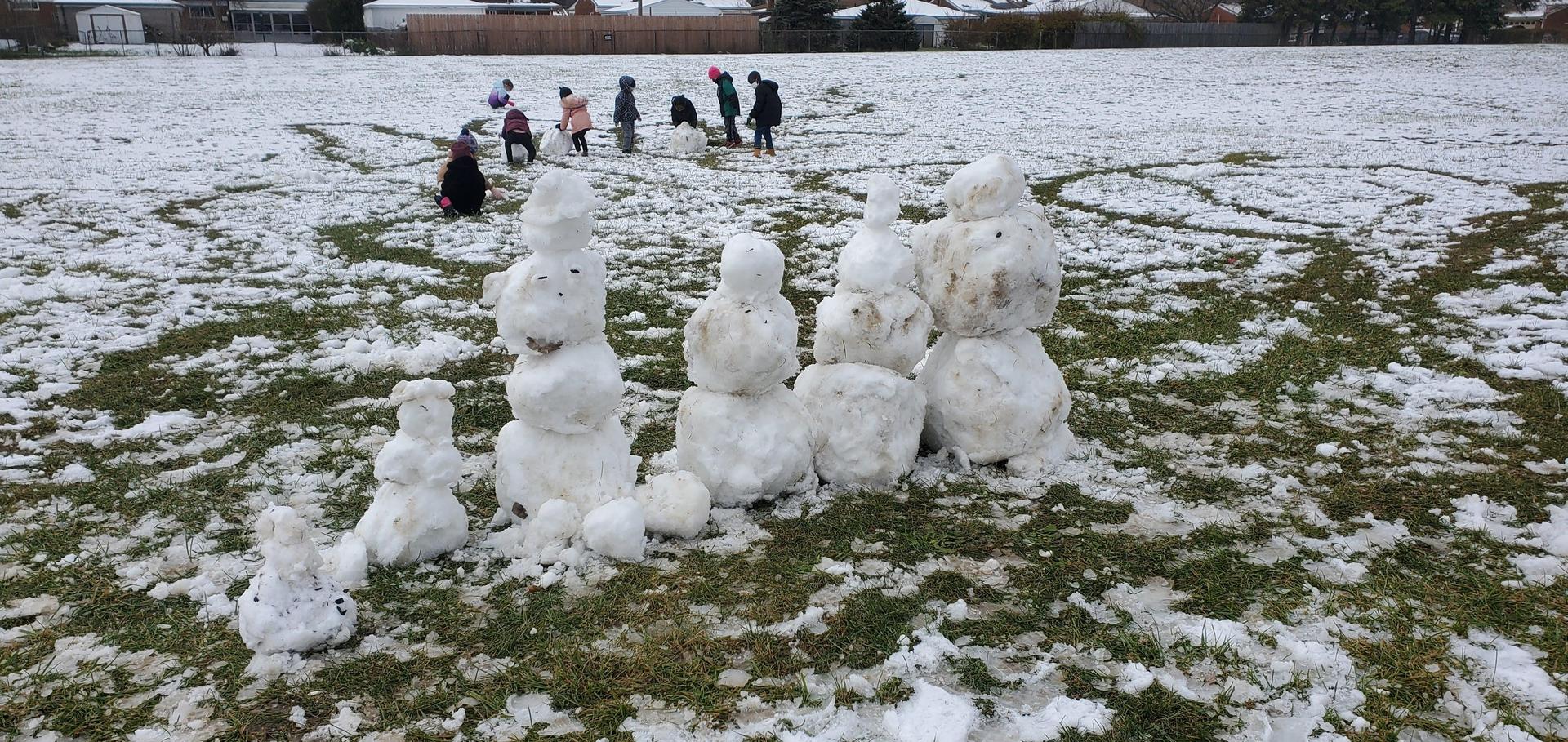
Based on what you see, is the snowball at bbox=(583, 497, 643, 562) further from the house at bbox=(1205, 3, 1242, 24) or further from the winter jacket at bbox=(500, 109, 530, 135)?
the house at bbox=(1205, 3, 1242, 24)

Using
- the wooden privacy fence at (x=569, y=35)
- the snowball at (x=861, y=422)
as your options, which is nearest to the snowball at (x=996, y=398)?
the snowball at (x=861, y=422)

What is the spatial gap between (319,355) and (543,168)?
350 inches

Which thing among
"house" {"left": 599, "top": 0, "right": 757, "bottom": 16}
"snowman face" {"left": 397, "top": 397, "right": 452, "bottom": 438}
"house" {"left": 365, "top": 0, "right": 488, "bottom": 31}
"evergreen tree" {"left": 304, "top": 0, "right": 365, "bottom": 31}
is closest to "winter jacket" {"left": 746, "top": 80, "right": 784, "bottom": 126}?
"snowman face" {"left": 397, "top": 397, "right": 452, "bottom": 438}

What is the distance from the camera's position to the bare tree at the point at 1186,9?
60656mm

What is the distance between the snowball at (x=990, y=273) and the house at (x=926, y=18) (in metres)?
42.4

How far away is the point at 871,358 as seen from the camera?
436 centimetres

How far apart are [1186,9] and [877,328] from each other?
222 feet

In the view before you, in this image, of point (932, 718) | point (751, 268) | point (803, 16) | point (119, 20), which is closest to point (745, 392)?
point (751, 268)

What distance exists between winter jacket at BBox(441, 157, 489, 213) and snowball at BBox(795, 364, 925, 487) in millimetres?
7869

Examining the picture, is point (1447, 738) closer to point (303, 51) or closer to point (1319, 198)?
point (1319, 198)

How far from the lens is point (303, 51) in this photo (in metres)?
44.6

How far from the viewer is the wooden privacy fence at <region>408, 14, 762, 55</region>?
4094 centimetres

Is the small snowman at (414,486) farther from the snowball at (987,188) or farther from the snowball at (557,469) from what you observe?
the snowball at (987,188)

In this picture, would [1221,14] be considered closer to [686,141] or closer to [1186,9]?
[1186,9]
